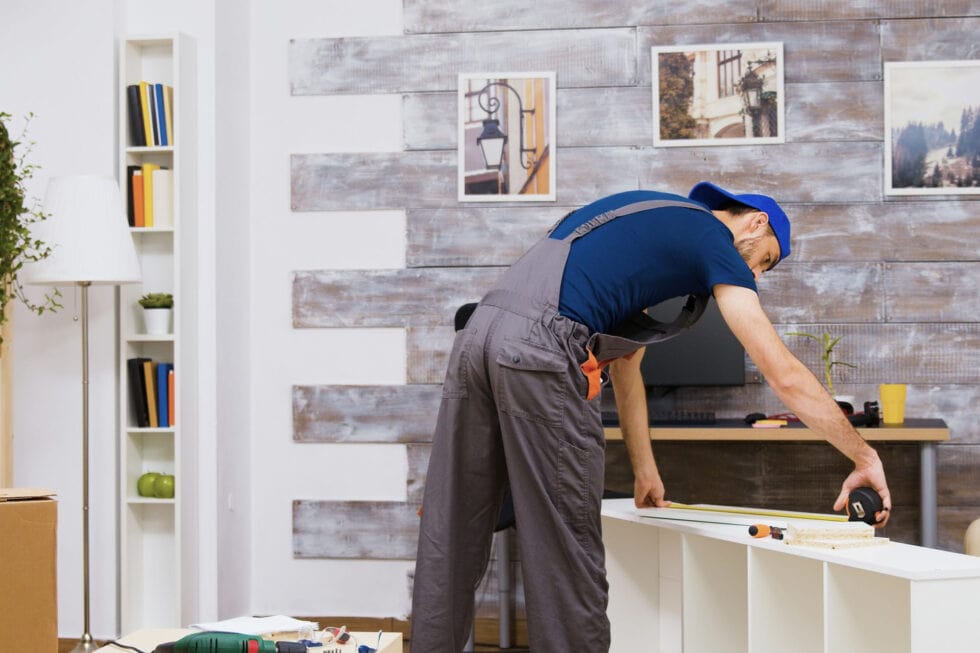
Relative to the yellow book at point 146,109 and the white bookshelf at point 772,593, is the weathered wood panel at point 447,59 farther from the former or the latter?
the white bookshelf at point 772,593

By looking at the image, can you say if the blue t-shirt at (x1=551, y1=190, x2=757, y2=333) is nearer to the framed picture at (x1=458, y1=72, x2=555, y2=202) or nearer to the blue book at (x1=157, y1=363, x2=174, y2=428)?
the framed picture at (x1=458, y1=72, x2=555, y2=202)

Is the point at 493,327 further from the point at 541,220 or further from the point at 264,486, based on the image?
the point at 264,486

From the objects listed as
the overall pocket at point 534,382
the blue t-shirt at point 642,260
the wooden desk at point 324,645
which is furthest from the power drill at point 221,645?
the blue t-shirt at point 642,260

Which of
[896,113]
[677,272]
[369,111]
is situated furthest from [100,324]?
[896,113]

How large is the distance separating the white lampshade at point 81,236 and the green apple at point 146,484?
701 millimetres

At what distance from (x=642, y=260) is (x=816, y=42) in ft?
6.67

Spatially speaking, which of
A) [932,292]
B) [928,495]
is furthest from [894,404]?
[932,292]

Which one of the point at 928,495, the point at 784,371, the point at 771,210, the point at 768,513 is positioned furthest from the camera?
the point at 928,495

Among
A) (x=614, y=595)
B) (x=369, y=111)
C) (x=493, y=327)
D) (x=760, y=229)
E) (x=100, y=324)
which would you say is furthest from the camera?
(x=369, y=111)

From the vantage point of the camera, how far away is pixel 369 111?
12.5 feet

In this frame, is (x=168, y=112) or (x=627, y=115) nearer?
(x=168, y=112)

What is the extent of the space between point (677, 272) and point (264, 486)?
2.24m

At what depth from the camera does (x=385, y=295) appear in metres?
3.77

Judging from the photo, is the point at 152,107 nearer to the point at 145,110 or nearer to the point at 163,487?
the point at 145,110
